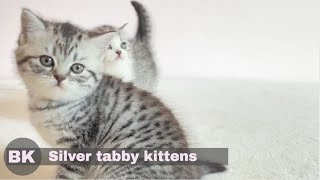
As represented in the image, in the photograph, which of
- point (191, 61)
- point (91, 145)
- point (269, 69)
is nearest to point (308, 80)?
point (269, 69)

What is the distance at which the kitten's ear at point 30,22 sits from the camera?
1.19 meters

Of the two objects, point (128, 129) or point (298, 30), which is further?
point (298, 30)

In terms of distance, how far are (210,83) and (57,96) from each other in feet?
1.54

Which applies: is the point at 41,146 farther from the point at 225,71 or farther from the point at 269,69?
the point at 269,69

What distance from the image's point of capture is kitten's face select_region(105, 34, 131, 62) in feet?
4.09

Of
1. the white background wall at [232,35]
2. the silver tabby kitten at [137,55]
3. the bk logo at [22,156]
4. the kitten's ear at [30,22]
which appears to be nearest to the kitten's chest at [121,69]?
the silver tabby kitten at [137,55]

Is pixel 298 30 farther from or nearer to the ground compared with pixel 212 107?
farther from the ground

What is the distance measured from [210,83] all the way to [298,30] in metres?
0.32

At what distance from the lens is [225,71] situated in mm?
1351

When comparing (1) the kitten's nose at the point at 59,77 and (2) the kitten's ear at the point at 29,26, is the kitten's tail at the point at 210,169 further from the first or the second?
(2) the kitten's ear at the point at 29,26

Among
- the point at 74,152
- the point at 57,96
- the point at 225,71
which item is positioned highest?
the point at 225,71

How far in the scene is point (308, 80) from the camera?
1350 mm

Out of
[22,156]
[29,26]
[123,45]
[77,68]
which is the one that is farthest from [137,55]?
[22,156]

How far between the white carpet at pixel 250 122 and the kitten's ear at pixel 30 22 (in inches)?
8.2
